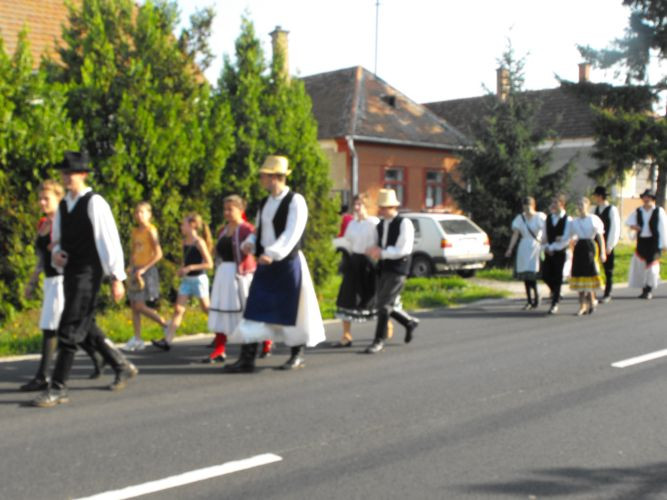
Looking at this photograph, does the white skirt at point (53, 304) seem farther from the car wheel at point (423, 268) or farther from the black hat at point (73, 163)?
the car wheel at point (423, 268)

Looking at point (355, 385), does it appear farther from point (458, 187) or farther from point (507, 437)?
point (458, 187)

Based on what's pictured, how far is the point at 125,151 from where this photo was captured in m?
12.0

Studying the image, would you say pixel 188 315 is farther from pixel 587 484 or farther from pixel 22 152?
pixel 587 484

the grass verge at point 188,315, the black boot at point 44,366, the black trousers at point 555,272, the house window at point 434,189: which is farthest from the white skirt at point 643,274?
the house window at point 434,189

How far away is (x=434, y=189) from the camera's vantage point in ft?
112

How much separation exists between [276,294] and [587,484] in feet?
12.8

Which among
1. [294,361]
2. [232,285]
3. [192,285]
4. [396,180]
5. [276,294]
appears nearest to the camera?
[276,294]

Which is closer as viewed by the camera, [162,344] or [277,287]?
[277,287]

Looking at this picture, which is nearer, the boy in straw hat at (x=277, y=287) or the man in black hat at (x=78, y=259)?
the man in black hat at (x=78, y=259)

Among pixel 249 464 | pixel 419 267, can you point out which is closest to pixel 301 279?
pixel 249 464

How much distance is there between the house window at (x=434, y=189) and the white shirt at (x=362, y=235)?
79.9 feet

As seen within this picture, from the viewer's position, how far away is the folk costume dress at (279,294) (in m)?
7.74

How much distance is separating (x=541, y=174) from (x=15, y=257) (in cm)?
1546

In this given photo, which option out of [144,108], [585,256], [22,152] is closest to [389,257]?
[585,256]
